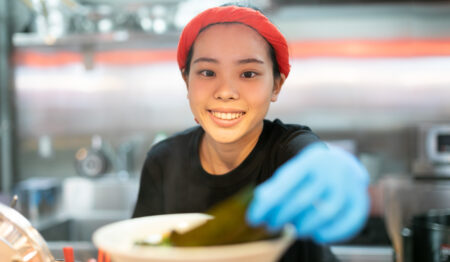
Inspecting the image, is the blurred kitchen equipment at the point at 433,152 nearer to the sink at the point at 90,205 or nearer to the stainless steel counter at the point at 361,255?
the stainless steel counter at the point at 361,255

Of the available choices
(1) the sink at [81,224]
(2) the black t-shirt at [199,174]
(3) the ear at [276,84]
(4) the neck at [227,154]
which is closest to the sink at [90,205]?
(1) the sink at [81,224]

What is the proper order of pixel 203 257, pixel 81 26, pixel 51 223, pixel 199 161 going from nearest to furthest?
pixel 203 257 → pixel 199 161 → pixel 51 223 → pixel 81 26

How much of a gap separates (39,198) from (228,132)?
2472 millimetres

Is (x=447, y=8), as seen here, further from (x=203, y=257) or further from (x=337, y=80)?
(x=203, y=257)

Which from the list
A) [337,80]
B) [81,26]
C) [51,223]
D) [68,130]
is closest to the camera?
[51,223]

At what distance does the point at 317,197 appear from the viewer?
0.55 metres

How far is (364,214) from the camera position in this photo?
0.58 m

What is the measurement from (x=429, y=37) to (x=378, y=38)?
1.10 ft

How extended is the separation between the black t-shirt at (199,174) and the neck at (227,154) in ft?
0.04

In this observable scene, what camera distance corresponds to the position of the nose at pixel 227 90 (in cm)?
88

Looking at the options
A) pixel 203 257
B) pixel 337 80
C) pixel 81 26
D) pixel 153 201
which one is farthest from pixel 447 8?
pixel 203 257

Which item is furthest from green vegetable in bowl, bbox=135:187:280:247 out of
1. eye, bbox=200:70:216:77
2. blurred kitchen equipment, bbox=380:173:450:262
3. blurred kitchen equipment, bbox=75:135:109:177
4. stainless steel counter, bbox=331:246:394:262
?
blurred kitchen equipment, bbox=75:135:109:177

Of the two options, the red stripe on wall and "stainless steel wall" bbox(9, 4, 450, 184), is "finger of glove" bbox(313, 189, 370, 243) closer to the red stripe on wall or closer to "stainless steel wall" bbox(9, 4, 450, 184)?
"stainless steel wall" bbox(9, 4, 450, 184)

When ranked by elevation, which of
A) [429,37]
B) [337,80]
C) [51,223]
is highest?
[429,37]
